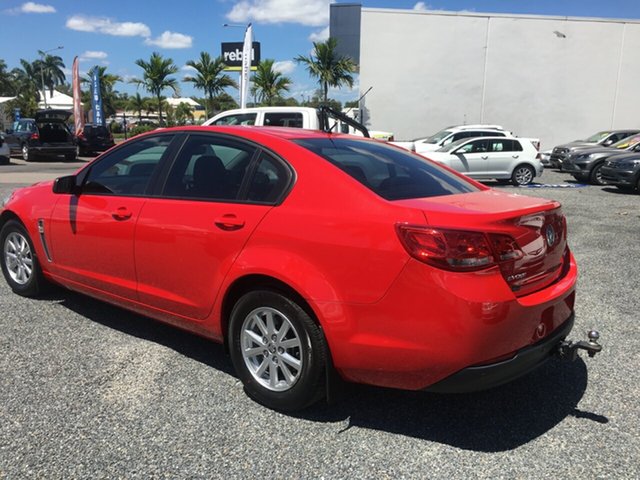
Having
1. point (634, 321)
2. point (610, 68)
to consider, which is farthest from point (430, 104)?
point (634, 321)

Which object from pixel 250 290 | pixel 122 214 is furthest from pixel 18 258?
pixel 250 290

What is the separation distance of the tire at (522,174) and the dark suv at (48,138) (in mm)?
17730

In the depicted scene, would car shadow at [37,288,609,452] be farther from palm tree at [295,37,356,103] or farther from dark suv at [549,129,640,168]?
palm tree at [295,37,356,103]

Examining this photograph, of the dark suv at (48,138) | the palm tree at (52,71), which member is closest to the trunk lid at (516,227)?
the dark suv at (48,138)

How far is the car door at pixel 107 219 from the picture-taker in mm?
3730

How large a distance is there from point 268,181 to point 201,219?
1.59ft

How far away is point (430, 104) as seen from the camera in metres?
27.5

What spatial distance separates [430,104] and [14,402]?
87.5 feet

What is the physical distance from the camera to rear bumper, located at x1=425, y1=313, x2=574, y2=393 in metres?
2.50

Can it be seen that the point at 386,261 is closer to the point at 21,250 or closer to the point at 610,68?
the point at 21,250

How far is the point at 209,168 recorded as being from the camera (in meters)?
3.49

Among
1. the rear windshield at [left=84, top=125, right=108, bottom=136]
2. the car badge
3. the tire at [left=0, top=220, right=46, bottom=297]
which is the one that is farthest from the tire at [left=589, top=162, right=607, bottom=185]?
the rear windshield at [left=84, top=125, right=108, bottom=136]

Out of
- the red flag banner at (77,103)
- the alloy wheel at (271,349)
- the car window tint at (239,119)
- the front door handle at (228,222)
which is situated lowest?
the alloy wheel at (271,349)

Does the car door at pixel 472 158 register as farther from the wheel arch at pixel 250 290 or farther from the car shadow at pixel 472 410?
the wheel arch at pixel 250 290
